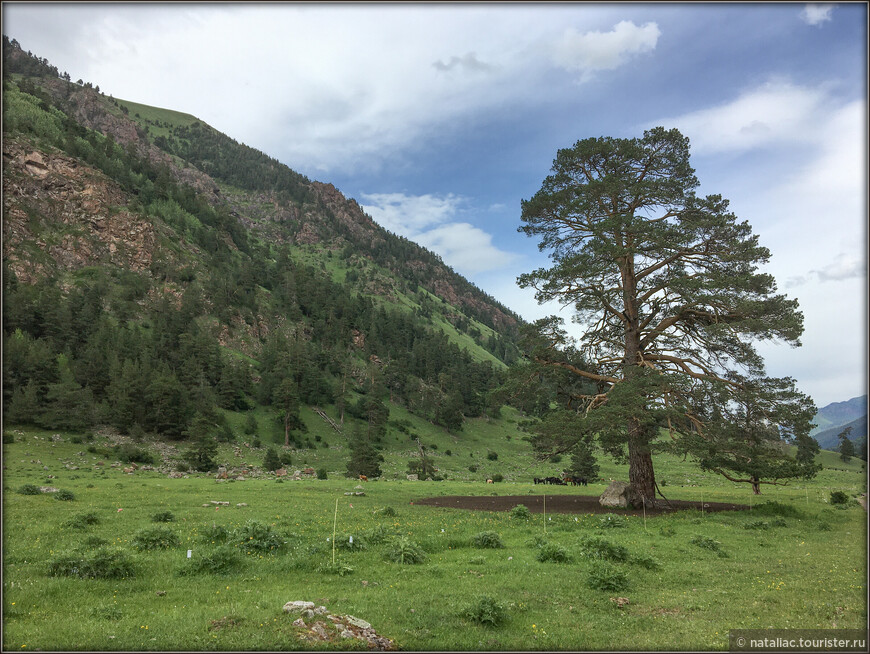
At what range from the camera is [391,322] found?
488 feet

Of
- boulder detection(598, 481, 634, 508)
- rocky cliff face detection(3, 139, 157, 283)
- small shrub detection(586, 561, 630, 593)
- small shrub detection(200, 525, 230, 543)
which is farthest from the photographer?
rocky cliff face detection(3, 139, 157, 283)

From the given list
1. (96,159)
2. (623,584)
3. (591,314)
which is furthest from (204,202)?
(623,584)

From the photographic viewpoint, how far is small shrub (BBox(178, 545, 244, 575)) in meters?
10.9

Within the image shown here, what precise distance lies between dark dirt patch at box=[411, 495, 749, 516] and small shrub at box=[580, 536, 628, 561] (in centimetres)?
867

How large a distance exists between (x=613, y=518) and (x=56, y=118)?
610 feet

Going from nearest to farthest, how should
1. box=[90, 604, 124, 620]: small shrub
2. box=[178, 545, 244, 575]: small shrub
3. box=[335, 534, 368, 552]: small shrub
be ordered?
box=[90, 604, 124, 620]: small shrub < box=[178, 545, 244, 575]: small shrub < box=[335, 534, 368, 552]: small shrub

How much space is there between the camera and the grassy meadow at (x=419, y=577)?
802 centimetres

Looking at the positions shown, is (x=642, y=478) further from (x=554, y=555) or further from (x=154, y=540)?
(x=154, y=540)

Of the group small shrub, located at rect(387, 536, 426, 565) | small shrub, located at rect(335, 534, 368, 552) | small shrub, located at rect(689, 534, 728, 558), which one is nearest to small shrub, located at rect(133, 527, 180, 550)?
small shrub, located at rect(335, 534, 368, 552)

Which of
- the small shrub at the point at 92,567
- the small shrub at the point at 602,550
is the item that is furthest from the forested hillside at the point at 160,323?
the small shrub at the point at 602,550

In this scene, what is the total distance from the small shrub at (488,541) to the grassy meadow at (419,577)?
5 centimetres

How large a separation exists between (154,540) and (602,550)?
537 inches

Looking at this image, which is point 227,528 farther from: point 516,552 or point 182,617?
point 516,552

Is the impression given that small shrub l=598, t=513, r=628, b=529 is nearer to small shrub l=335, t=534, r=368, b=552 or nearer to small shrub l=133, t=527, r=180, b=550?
small shrub l=335, t=534, r=368, b=552
